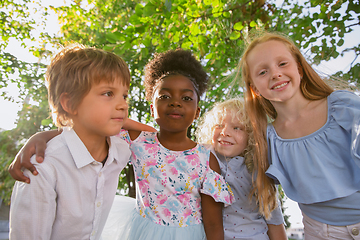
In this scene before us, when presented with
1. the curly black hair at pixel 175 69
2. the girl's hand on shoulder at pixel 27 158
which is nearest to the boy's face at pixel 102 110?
the girl's hand on shoulder at pixel 27 158

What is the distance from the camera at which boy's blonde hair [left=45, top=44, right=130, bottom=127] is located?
133 centimetres

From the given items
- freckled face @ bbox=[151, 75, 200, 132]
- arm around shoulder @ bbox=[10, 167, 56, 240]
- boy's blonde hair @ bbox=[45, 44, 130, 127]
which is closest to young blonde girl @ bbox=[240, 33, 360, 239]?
freckled face @ bbox=[151, 75, 200, 132]

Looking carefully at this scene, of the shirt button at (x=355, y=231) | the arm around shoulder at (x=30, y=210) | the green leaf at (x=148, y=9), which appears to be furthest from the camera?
the green leaf at (x=148, y=9)

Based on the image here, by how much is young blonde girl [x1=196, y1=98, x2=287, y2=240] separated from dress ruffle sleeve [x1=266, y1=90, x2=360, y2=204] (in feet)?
1.04

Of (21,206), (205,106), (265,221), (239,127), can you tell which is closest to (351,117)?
(239,127)

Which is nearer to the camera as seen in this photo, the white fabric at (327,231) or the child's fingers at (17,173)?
the child's fingers at (17,173)

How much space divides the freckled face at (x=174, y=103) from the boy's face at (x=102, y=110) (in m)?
0.41

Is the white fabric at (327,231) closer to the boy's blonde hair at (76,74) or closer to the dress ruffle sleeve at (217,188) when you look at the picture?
Result: the dress ruffle sleeve at (217,188)

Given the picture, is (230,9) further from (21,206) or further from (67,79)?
(21,206)

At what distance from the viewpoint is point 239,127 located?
1973mm

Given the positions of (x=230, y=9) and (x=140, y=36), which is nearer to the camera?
(x=140, y=36)

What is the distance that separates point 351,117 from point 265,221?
1.00 meters

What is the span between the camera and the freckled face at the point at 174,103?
174cm

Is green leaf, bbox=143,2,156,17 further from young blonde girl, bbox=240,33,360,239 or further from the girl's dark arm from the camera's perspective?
the girl's dark arm
